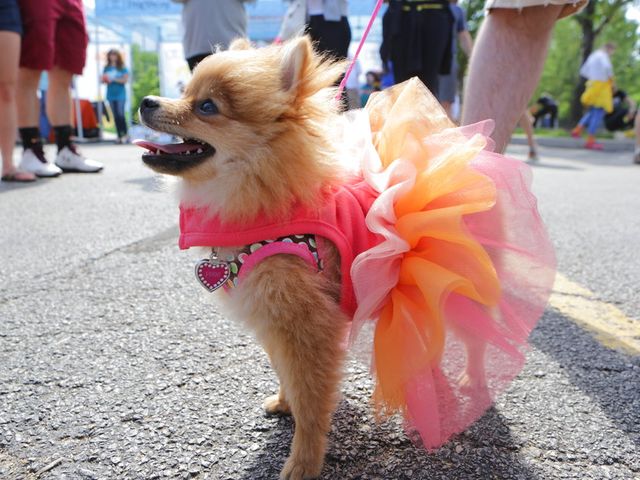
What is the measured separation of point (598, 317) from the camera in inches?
94.0

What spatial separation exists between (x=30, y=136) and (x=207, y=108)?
15.1 ft

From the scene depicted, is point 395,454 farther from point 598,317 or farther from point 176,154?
point 598,317

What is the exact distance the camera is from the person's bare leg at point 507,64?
202 centimetres

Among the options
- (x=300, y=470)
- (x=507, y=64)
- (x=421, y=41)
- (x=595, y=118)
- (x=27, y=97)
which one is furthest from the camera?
(x=595, y=118)

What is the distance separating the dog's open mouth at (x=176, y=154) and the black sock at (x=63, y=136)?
4597 millimetres

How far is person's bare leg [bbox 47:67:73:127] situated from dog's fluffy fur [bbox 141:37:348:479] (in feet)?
15.0

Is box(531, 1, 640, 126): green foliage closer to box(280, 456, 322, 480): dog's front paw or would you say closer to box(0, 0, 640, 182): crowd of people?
box(0, 0, 640, 182): crowd of people

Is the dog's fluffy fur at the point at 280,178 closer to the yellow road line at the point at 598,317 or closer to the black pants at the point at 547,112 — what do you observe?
the yellow road line at the point at 598,317

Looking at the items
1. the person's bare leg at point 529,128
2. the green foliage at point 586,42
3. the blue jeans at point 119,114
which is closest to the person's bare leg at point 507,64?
the person's bare leg at point 529,128

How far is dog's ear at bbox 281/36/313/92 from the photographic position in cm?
148

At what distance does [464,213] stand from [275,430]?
0.86 meters

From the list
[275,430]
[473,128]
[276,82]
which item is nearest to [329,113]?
[276,82]

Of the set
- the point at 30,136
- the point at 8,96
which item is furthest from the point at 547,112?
the point at 8,96

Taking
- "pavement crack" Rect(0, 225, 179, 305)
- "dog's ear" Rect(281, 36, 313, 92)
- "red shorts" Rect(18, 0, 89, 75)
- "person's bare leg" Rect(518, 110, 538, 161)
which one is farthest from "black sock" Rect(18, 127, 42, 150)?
"person's bare leg" Rect(518, 110, 538, 161)
